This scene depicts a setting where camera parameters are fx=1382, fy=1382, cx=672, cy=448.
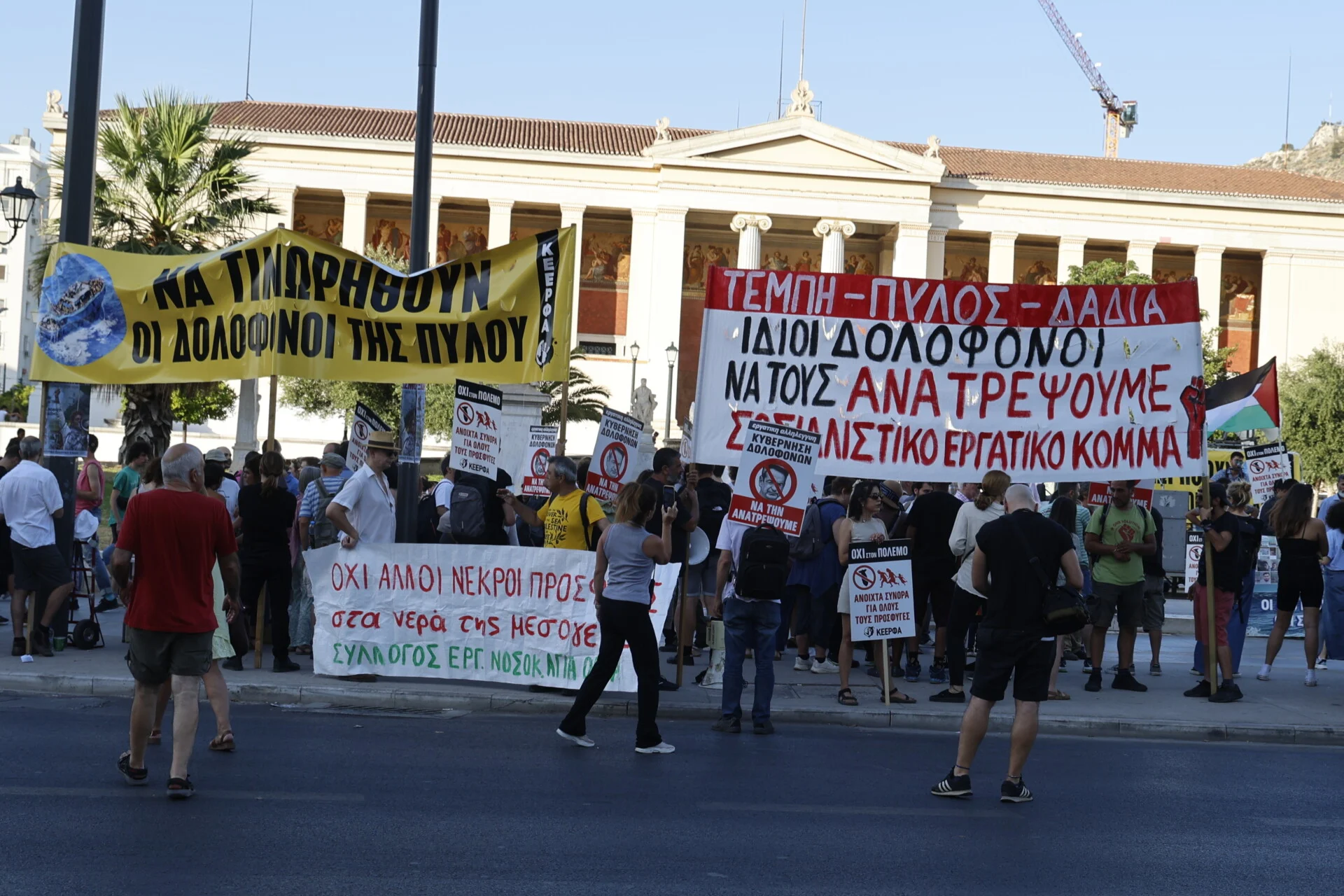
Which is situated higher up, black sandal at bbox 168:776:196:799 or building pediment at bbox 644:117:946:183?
building pediment at bbox 644:117:946:183

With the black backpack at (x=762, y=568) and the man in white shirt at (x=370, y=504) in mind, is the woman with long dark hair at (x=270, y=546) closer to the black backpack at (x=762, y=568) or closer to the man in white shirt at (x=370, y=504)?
the man in white shirt at (x=370, y=504)

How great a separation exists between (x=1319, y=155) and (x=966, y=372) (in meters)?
138

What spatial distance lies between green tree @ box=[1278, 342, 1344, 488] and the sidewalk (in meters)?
38.8

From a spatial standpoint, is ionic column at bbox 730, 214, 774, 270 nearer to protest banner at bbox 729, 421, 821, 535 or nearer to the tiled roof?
the tiled roof

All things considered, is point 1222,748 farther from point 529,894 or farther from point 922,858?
point 529,894

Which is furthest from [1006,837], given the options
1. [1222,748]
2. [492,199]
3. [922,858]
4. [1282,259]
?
[1282,259]

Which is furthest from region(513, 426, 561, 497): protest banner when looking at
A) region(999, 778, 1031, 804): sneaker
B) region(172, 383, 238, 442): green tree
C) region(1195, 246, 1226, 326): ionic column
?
region(1195, 246, 1226, 326): ionic column

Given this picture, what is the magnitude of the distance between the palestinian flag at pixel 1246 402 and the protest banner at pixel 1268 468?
1.10 feet

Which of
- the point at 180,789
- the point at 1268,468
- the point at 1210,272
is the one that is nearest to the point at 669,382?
the point at 1210,272

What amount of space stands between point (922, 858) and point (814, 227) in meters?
51.5

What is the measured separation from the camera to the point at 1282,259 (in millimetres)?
57125

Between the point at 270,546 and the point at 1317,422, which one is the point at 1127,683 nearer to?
the point at 270,546

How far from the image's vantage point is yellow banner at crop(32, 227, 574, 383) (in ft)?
34.7

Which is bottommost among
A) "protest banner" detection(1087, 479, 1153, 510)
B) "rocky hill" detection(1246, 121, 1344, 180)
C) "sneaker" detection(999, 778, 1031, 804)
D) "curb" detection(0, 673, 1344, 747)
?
"curb" detection(0, 673, 1344, 747)
